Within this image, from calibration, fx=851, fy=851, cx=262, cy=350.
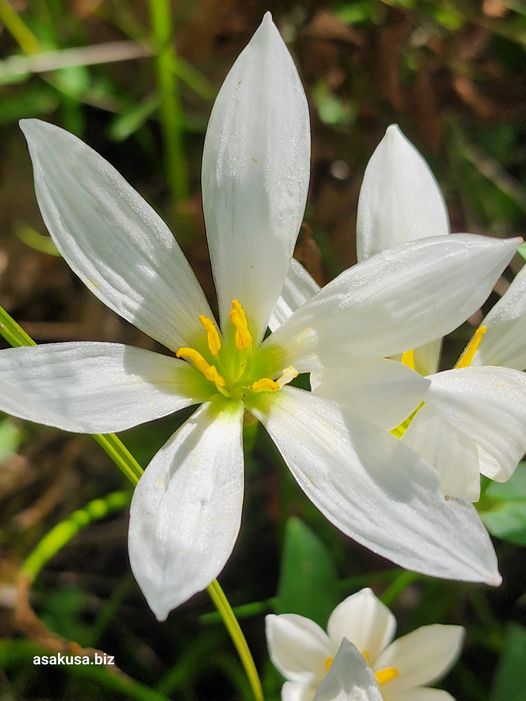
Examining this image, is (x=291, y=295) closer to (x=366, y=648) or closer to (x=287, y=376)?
(x=287, y=376)

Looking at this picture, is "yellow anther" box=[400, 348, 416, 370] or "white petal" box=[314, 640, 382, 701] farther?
"yellow anther" box=[400, 348, 416, 370]

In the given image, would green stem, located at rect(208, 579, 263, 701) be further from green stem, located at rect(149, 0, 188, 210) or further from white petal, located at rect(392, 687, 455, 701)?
green stem, located at rect(149, 0, 188, 210)

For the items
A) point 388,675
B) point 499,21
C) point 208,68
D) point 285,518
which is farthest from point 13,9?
point 388,675

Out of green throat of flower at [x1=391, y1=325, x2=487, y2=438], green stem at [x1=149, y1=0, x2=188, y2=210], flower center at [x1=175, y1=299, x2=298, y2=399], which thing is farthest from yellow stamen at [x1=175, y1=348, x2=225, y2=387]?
green stem at [x1=149, y1=0, x2=188, y2=210]

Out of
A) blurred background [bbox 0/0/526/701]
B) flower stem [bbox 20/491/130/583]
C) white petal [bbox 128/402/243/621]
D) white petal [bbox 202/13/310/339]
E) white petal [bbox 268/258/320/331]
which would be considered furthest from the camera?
blurred background [bbox 0/0/526/701]

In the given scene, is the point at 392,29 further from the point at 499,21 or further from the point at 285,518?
the point at 285,518

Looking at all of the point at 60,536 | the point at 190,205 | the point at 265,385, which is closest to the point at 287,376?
the point at 265,385

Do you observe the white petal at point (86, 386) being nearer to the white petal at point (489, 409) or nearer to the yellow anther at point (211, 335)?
the yellow anther at point (211, 335)
